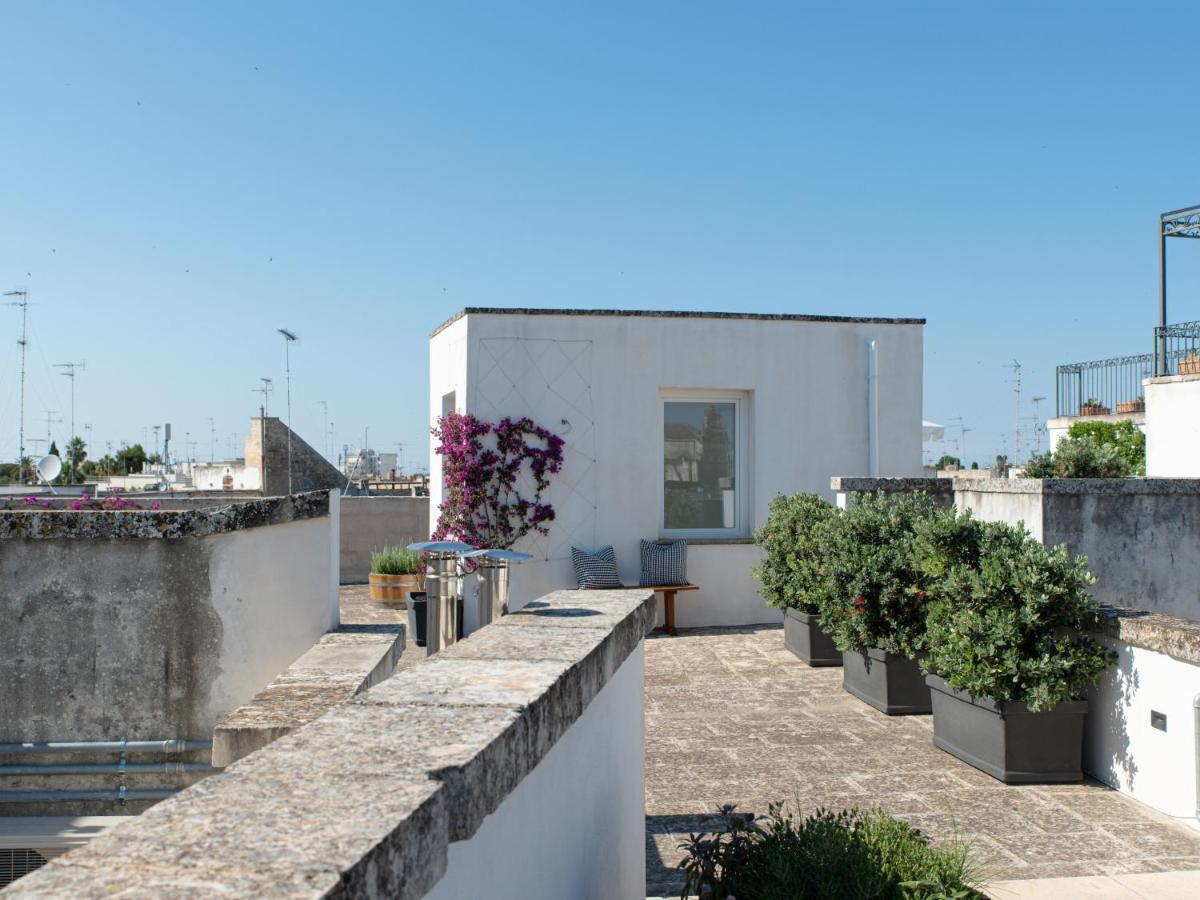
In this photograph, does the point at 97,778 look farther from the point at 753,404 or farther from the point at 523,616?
the point at 753,404

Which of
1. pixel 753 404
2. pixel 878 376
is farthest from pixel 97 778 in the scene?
pixel 878 376

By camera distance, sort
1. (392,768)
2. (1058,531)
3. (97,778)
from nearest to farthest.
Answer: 1. (392,768)
2. (97,778)
3. (1058,531)

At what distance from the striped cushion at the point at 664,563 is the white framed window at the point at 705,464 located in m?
0.55

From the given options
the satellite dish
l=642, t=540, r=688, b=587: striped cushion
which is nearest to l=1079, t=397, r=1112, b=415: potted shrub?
l=642, t=540, r=688, b=587: striped cushion

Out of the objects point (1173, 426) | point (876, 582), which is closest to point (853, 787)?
point (876, 582)

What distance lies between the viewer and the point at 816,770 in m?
5.76

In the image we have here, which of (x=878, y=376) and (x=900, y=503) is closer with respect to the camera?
(x=900, y=503)

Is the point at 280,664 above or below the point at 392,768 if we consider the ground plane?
below

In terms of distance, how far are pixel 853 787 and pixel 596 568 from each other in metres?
5.63

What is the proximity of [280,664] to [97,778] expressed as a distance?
761 mm

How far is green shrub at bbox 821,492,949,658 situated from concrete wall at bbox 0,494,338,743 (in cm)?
424

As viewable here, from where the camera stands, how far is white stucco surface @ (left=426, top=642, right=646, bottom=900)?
1794 millimetres

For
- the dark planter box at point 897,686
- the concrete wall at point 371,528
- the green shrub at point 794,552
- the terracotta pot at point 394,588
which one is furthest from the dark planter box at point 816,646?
the concrete wall at point 371,528

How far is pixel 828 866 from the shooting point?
3023 millimetres
